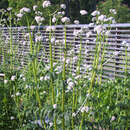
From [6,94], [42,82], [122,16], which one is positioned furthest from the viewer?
[122,16]

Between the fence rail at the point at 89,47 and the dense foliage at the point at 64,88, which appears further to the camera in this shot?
the fence rail at the point at 89,47

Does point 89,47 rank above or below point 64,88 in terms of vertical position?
above

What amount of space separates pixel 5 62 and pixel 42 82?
993 mm

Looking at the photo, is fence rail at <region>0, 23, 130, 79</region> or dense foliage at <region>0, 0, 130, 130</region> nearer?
dense foliage at <region>0, 0, 130, 130</region>

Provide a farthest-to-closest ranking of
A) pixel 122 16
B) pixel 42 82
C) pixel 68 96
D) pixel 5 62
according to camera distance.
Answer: pixel 122 16 → pixel 5 62 → pixel 68 96 → pixel 42 82

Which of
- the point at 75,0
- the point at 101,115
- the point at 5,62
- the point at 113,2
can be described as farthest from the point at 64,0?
the point at 101,115

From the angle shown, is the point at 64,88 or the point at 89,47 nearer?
the point at 64,88

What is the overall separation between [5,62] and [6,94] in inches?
17.5

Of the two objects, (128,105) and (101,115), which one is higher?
(128,105)

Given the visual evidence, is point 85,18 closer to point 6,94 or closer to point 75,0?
point 75,0

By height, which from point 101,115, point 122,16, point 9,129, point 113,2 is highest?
point 113,2

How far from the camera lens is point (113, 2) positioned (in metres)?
14.2

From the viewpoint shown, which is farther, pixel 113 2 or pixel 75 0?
pixel 75 0

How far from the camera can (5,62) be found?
2.77 m
